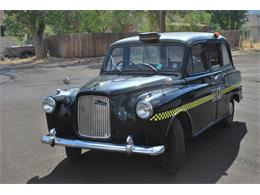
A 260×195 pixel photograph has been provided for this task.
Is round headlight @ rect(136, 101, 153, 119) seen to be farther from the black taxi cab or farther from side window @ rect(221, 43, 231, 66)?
side window @ rect(221, 43, 231, 66)

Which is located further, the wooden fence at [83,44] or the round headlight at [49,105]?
the wooden fence at [83,44]

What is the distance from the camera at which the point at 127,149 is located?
181 inches

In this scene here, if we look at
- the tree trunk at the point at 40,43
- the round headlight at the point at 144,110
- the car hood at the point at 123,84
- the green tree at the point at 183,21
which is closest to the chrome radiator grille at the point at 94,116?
the car hood at the point at 123,84

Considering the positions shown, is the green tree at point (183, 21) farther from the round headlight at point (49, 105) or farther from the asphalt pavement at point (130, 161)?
the round headlight at point (49, 105)

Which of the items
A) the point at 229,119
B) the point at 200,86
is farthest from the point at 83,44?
the point at 200,86

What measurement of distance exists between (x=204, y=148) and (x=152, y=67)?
60.4 inches

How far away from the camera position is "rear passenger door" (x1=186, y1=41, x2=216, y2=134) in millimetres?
5648

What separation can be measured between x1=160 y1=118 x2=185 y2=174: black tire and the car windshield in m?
1.14

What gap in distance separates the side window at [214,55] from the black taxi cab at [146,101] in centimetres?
3

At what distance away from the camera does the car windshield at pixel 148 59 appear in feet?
19.1

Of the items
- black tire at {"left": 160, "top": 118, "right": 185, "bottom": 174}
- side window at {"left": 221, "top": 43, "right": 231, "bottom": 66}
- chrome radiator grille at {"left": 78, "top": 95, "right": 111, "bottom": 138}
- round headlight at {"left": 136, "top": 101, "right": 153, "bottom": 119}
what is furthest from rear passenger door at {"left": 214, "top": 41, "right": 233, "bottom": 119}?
chrome radiator grille at {"left": 78, "top": 95, "right": 111, "bottom": 138}

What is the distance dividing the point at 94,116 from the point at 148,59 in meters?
1.52

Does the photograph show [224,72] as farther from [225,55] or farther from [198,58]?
[198,58]
